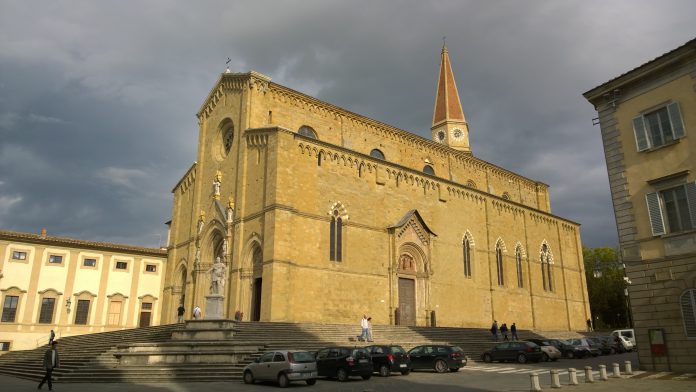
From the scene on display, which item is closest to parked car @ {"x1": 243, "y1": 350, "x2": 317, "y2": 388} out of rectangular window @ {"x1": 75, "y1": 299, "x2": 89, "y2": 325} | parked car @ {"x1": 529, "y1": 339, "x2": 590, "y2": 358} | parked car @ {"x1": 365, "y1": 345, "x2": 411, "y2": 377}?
parked car @ {"x1": 365, "y1": 345, "x2": 411, "y2": 377}

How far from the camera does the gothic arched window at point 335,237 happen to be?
27.6 metres

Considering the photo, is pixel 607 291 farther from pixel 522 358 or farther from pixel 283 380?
pixel 283 380

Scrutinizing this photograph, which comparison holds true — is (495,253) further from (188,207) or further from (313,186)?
(188,207)

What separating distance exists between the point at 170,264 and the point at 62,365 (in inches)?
701

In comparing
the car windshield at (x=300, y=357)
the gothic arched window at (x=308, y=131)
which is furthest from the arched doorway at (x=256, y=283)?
the car windshield at (x=300, y=357)

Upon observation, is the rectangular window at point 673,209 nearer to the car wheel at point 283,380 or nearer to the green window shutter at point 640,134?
the green window shutter at point 640,134

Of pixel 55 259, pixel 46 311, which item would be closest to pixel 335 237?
pixel 55 259

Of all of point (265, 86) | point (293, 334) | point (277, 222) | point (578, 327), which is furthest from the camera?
point (578, 327)

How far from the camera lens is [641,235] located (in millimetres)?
17062

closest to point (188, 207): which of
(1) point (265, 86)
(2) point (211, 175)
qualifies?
(2) point (211, 175)

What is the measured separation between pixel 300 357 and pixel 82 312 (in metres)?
25.9

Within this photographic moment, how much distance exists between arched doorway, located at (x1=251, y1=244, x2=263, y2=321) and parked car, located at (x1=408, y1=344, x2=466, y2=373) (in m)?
10.2

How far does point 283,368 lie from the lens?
14359mm

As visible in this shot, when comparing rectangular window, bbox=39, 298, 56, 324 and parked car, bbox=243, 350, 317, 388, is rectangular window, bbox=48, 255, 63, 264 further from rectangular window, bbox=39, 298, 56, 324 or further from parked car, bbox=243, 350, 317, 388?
parked car, bbox=243, 350, 317, 388
